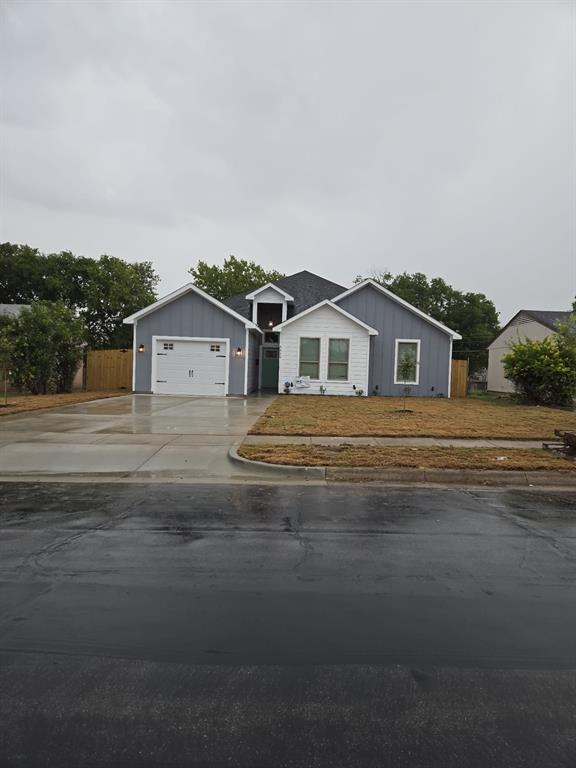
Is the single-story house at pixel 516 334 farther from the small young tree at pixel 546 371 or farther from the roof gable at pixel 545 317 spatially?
the small young tree at pixel 546 371

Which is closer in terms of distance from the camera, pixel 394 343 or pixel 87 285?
pixel 394 343

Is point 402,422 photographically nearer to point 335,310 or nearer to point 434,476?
point 434,476

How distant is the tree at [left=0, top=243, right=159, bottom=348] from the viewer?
36438 millimetres

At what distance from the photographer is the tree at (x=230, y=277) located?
152ft

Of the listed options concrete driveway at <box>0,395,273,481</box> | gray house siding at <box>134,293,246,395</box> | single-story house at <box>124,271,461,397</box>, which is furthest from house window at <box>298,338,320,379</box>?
concrete driveway at <box>0,395,273,481</box>

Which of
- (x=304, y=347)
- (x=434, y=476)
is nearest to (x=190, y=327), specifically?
(x=304, y=347)

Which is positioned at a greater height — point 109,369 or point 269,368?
point 269,368

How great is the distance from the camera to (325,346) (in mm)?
21906

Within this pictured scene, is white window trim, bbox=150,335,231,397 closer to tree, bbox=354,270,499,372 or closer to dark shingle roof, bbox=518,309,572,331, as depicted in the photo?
dark shingle roof, bbox=518,309,572,331

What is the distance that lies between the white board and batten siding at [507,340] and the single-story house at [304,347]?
31.8ft

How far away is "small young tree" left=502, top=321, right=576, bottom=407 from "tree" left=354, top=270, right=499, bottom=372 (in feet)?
99.9

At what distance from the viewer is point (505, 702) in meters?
2.52

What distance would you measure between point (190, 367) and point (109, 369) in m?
4.99

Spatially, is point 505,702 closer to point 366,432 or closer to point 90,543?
point 90,543
